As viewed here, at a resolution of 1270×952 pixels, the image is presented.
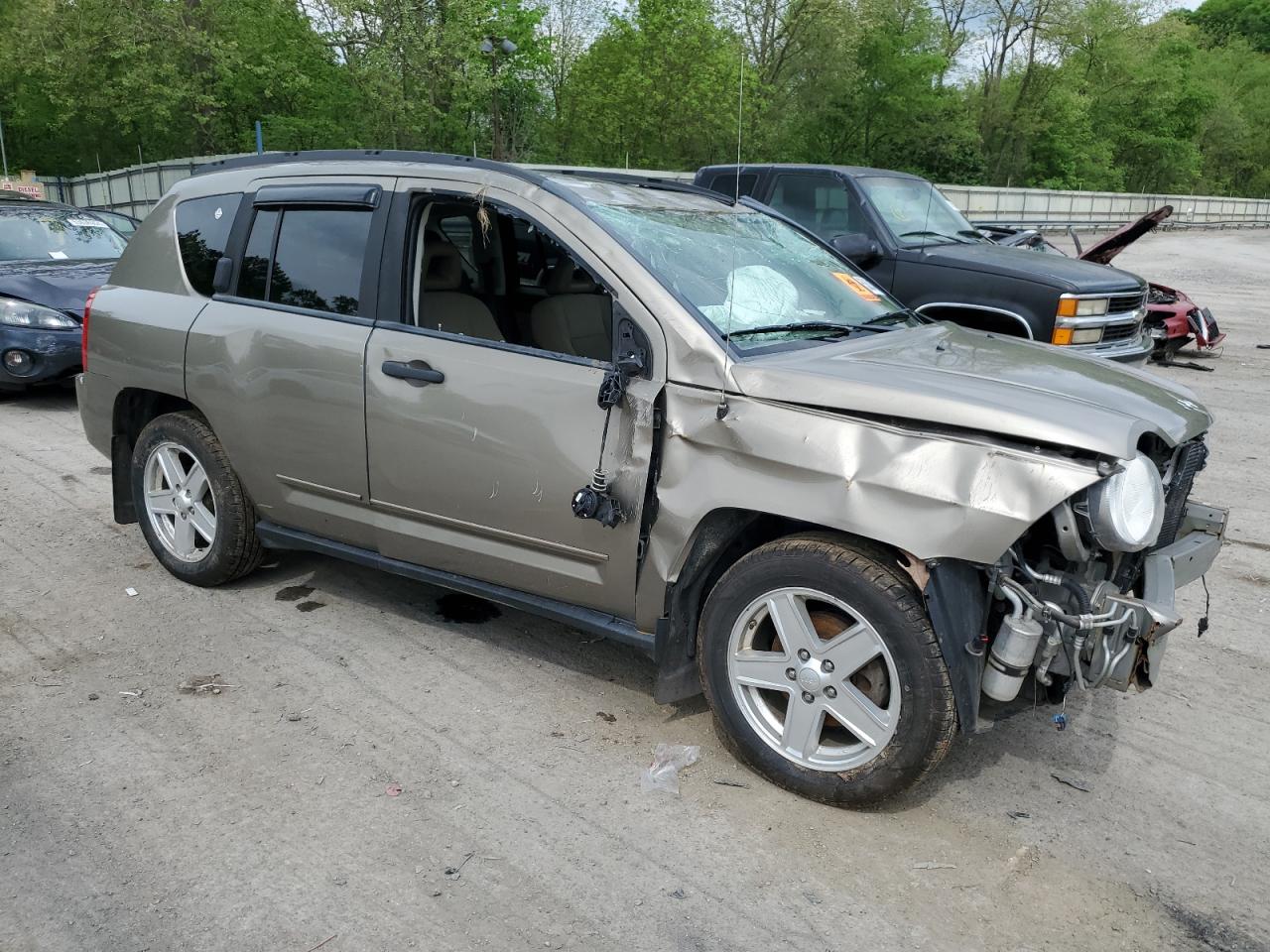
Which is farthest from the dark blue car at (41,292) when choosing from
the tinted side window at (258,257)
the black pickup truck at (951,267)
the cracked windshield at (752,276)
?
the cracked windshield at (752,276)

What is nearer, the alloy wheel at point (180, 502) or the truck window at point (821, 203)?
the alloy wheel at point (180, 502)

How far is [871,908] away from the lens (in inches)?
111

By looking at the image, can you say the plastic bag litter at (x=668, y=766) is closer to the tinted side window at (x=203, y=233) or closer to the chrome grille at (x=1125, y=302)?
the tinted side window at (x=203, y=233)

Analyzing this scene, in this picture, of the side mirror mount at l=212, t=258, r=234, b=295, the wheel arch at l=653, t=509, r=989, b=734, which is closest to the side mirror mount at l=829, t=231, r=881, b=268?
the side mirror mount at l=212, t=258, r=234, b=295

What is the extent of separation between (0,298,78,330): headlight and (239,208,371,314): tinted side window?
535 centimetres

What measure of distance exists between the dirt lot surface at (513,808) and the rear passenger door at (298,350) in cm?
70

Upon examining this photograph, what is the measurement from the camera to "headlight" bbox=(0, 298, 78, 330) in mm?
8836

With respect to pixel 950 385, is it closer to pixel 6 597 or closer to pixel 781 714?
pixel 781 714

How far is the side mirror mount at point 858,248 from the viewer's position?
26.6 feet

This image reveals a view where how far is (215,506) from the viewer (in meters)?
→ 4.82

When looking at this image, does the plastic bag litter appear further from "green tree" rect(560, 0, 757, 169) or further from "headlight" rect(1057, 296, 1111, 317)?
"green tree" rect(560, 0, 757, 169)

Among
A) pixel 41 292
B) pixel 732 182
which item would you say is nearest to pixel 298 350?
pixel 41 292

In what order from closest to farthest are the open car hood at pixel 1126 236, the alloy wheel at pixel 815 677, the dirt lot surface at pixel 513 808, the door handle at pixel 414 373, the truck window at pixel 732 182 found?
the dirt lot surface at pixel 513 808 < the alloy wheel at pixel 815 677 < the door handle at pixel 414 373 < the open car hood at pixel 1126 236 < the truck window at pixel 732 182

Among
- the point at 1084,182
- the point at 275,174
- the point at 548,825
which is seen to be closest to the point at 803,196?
the point at 275,174
